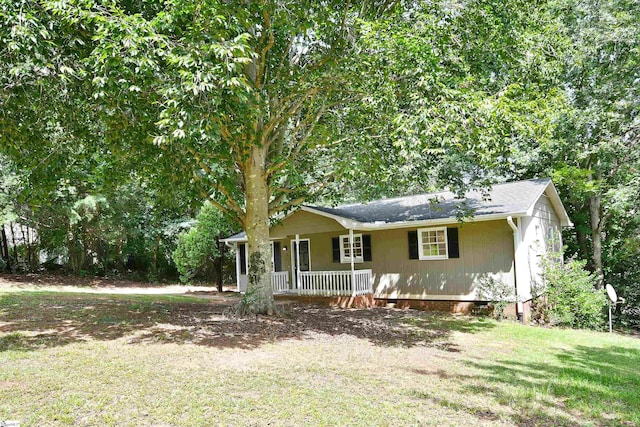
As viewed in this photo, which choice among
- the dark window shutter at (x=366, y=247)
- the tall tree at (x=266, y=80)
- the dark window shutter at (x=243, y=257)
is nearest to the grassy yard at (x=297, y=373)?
the tall tree at (x=266, y=80)

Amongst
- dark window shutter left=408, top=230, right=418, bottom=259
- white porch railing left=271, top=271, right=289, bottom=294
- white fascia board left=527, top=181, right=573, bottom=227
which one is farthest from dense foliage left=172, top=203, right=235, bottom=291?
white fascia board left=527, top=181, right=573, bottom=227

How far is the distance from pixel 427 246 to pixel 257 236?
5.75 meters

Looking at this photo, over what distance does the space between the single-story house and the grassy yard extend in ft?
8.11

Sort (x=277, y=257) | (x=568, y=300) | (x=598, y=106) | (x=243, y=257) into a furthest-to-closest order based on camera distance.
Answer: (x=243, y=257), (x=277, y=257), (x=598, y=106), (x=568, y=300)

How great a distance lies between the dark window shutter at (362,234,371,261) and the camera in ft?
47.9

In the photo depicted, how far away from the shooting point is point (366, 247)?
1467 cm

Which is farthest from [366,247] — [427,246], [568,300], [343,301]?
[568,300]

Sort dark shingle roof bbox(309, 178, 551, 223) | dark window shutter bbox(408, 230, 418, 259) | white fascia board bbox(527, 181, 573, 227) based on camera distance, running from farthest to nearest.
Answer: white fascia board bbox(527, 181, 573, 227), dark window shutter bbox(408, 230, 418, 259), dark shingle roof bbox(309, 178, 551, 223)

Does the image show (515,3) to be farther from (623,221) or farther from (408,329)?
(623,221)

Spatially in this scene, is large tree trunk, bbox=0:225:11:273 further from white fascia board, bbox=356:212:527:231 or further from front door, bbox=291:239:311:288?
white fascia board, bbox=356:212:527:231

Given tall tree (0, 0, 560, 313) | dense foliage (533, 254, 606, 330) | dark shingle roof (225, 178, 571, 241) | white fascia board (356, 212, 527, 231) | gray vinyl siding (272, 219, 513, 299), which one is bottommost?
dense foliage (533, 254, 606, 330)

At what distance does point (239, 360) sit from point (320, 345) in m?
1.81

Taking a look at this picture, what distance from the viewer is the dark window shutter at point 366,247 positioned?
47.9 ft

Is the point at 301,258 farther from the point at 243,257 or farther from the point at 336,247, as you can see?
the point at 243,257
